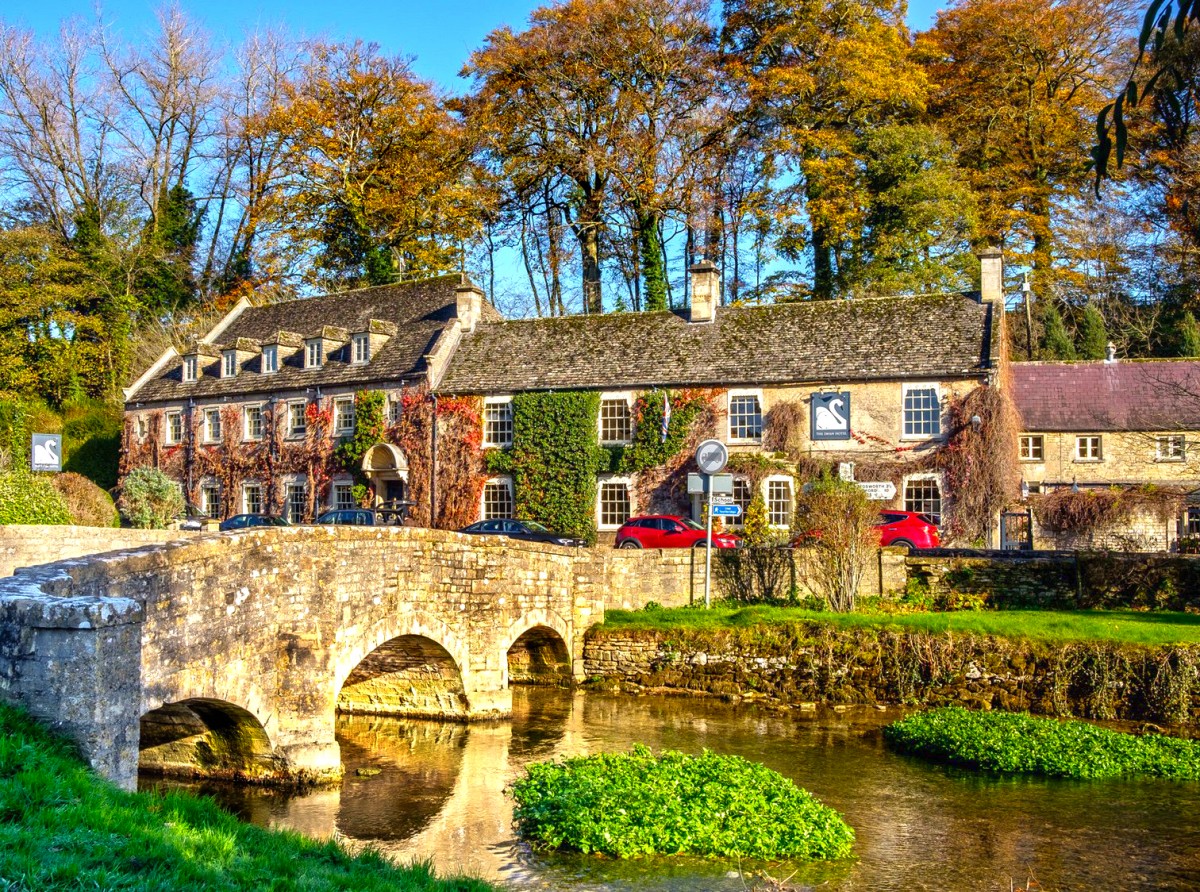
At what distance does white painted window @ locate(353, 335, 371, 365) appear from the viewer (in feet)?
133

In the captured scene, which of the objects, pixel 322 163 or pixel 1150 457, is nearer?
pixel 1150 457

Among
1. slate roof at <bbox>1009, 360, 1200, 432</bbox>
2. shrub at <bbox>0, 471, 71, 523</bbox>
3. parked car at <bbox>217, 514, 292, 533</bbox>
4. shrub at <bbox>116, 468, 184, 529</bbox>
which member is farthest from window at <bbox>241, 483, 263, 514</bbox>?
slate roof at <bbox>1009, 360, 1200, 432</bbox>

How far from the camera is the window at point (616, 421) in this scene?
116 ft

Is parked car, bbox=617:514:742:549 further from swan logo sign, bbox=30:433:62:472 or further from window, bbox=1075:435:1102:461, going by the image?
window, bbox=1075:435:1102:461

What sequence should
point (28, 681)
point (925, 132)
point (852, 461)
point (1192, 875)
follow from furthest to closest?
point (925, 132) → point (852, 461) → point (1192, 875) → point (28, 681)

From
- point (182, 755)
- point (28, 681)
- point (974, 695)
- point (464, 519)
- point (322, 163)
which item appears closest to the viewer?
point (28, 681)

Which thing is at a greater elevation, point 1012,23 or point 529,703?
point 1012,23

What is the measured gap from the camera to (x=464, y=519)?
37.1 m

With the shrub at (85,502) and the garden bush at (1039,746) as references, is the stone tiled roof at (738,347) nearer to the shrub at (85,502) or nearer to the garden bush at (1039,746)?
the shrub at (85,502)

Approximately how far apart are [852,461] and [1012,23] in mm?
26145

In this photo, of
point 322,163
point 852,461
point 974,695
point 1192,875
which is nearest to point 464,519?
point 852,461

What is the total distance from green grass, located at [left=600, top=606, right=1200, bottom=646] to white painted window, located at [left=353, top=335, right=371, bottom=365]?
60.0 ft

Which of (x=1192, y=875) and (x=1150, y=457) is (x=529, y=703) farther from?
(x=1150, y=457)

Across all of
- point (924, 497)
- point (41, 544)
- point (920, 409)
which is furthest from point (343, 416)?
point (924, 497)
